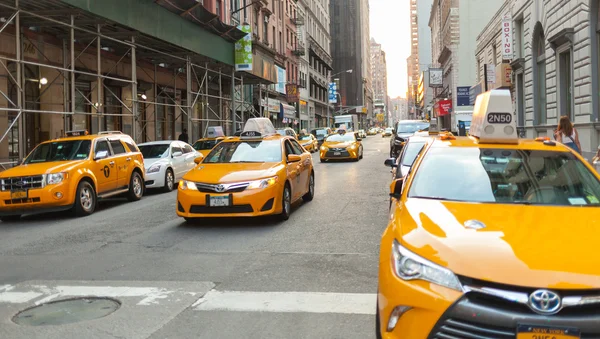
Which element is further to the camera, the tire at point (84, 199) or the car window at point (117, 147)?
the car window at point (117, 147)

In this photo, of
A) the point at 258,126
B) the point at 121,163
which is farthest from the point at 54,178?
the point at 258,126

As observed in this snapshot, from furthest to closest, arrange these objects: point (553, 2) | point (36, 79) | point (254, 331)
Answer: point (553, 2) < point (36, 79) < point (254, 331)

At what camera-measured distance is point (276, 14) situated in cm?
5344

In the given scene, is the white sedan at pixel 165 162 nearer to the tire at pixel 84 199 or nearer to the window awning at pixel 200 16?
the tire at pixel 84 199

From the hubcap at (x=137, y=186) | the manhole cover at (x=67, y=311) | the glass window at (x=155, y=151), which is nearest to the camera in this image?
the manhole cover at (x=67, y=311)

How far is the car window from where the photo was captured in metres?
13.6

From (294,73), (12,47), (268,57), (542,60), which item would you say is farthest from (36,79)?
(294,73)

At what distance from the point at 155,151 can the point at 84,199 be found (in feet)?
18.0

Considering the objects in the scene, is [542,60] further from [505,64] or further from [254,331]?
[254,331]

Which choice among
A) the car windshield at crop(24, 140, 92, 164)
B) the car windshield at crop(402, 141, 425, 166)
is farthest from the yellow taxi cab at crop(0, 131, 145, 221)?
the car windshield at crop(402, 141, 425, 166)

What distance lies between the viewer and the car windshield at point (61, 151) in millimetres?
12180

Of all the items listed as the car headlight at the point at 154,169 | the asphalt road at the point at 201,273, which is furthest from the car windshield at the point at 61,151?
the car headlight at the point at 154,169

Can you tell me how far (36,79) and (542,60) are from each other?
2041cm

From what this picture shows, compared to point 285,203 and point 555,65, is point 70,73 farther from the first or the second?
point 555,65
